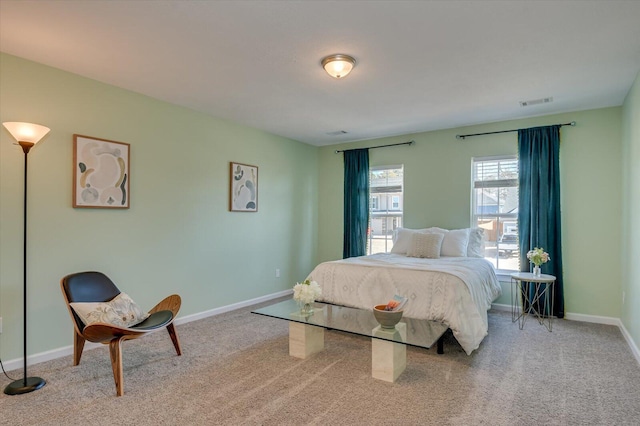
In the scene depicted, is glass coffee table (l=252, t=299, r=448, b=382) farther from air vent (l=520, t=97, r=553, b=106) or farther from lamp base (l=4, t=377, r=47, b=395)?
air vent (l=520, t=97, r=553, b=106)

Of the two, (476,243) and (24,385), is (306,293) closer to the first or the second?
(24,385)

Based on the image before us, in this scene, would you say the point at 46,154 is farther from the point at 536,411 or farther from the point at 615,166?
the point at 615,166

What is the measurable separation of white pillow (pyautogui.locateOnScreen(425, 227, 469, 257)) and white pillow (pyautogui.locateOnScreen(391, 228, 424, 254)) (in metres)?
0.39

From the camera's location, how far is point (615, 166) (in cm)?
417

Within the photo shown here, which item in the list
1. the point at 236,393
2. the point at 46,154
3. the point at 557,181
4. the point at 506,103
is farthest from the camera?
the point at 557,181

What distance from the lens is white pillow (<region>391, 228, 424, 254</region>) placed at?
496 centimetres

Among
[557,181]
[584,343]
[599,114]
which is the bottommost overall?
→ [584,343]

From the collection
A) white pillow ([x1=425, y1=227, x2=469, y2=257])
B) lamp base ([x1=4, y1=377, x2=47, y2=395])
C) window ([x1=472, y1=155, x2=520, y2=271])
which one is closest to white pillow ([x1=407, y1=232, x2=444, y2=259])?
white pillow ([x1=425, y1=227, x2=469, y2=257])

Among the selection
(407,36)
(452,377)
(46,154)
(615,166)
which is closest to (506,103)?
(615,166)

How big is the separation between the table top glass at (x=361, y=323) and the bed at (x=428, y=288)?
157 mm

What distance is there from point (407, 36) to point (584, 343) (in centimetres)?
332

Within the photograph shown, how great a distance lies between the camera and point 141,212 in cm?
382

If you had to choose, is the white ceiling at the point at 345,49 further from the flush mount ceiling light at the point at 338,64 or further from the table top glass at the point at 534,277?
the table top glass at the point at 534,277

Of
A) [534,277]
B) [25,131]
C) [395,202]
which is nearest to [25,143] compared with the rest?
[25,131]
